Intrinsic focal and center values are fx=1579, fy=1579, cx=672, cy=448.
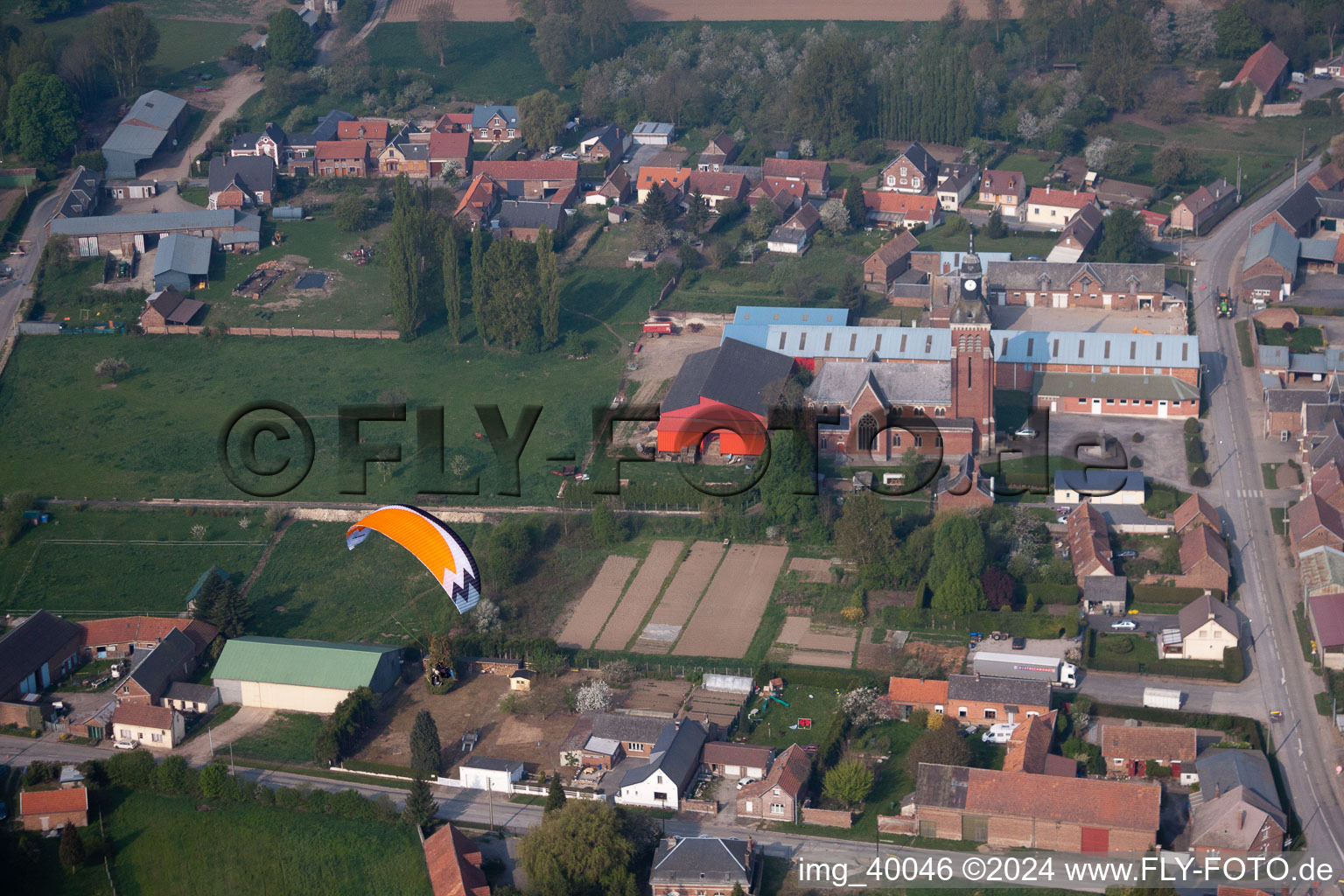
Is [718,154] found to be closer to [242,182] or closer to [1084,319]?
[242,182]

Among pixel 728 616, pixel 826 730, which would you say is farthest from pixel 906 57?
pixel 826 730

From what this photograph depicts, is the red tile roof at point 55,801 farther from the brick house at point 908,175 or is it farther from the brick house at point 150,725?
the brick house at point 908,175

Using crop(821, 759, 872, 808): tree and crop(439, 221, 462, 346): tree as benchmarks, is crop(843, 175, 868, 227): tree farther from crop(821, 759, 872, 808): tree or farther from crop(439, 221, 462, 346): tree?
crop(821, 759, 872, 808): tree

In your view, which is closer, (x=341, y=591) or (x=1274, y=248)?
(x=341, y=591)

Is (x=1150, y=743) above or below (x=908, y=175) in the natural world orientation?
above

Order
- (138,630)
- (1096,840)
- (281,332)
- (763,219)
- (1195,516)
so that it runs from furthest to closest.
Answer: (763,219) → (281,332) → (1195,516) → (138,630) → (1096,840)

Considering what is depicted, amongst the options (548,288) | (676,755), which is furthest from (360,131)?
(676,755)
